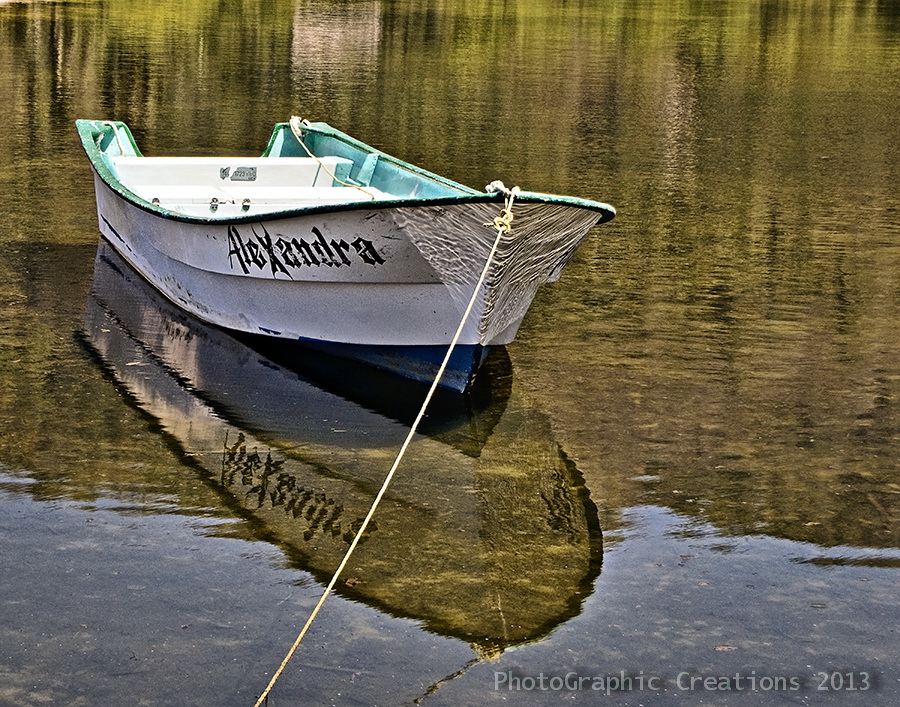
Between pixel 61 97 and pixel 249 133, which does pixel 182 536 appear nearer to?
pixel 249 133

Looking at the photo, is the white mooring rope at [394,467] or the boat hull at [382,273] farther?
the boat hull at [382,273]

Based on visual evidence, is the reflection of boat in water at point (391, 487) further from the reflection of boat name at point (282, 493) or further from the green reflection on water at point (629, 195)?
the green reflection on water at point (629, 195)

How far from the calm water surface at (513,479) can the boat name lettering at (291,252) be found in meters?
0.71

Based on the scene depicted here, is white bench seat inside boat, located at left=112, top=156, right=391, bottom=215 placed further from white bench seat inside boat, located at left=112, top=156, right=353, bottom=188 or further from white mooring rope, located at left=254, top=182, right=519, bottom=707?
white mooring rope, located at left=254, top=182, right=519, bottom=707

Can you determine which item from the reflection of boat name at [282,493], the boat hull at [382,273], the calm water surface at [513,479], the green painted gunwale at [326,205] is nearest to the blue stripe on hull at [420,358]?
the boat hull at [382,273]

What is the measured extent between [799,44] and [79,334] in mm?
27416

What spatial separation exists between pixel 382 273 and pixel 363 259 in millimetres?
147

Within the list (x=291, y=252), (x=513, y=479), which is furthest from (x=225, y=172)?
(x=513, y=479)

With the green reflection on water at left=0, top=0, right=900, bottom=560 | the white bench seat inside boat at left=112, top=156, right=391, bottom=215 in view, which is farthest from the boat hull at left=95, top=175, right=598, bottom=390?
the white bench seat inside boat at left=112, top=156, right=391, bottom=215

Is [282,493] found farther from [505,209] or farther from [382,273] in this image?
[505,209]

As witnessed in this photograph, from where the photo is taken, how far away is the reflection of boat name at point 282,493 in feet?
21.8

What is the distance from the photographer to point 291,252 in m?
8.75

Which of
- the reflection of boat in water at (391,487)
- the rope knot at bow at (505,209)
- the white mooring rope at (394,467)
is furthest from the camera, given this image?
the rope knot at bow at (505,209)

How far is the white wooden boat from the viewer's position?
7859 mm
